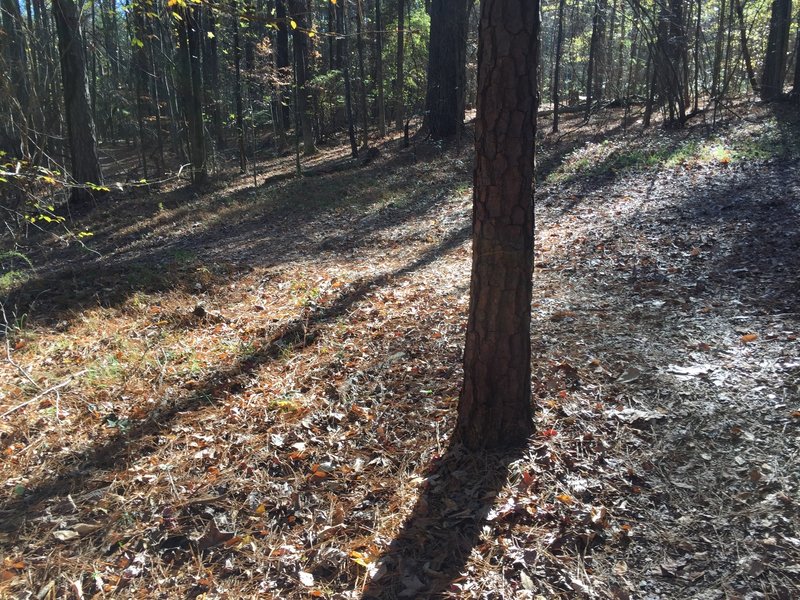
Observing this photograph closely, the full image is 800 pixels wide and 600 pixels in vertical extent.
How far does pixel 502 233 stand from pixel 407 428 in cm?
177

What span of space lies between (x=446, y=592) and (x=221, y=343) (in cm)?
385

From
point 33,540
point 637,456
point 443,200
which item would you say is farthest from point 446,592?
point 443,200

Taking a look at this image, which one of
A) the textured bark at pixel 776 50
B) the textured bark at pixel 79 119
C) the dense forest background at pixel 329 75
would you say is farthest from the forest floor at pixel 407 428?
the textured bark at pixel 776 50

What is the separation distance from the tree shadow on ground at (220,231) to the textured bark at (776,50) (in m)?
8.72

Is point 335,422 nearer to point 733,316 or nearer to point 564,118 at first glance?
point 733,316

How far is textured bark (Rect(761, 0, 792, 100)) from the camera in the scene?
13.5 meters

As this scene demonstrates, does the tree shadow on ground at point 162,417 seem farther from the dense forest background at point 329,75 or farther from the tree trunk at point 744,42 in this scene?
the tree trunk at point 744,42

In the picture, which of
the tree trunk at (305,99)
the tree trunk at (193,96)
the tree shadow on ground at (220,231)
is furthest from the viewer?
the tree trunk at (305,99)

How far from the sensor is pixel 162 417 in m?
4.48

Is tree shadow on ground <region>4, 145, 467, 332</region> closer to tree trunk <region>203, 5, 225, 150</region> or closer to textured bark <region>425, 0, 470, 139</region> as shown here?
textured bark <region>425, 0, 470, 139</region>

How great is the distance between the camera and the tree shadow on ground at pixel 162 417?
369 centimetres

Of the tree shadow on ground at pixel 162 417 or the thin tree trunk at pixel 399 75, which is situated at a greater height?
the thin tree trunk at pixel 399 75

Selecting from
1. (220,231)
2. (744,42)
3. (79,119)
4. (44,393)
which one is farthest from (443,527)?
(79,119)

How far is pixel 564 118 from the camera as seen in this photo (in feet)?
63.6
